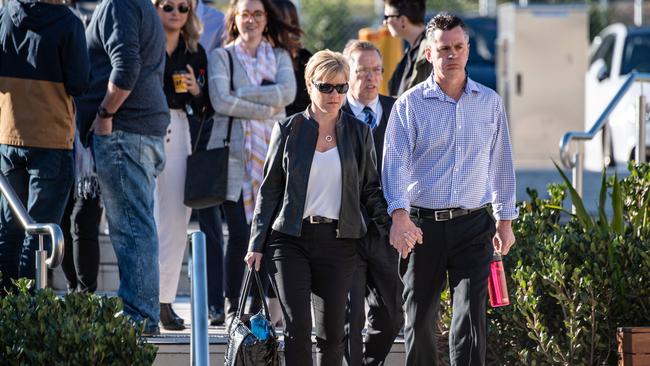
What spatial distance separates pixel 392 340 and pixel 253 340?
0.95m

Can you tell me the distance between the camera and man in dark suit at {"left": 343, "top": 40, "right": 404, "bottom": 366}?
657cm

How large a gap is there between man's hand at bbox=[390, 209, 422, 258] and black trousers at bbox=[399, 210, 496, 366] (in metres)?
0.24

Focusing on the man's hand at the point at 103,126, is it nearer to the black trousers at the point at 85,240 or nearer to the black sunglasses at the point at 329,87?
the black trousers at the point at 85,240

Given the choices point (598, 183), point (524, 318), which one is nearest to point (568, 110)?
point (598, 183)

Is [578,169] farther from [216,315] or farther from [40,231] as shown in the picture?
[40,231]

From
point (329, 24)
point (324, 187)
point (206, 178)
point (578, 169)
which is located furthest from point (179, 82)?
point (329, 24)

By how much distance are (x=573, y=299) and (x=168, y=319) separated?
2.40m

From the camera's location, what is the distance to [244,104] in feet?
25.9

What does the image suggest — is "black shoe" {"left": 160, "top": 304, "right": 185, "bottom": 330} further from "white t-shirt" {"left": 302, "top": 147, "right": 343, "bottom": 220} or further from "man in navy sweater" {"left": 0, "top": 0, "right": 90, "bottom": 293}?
"white t-shirt" {"left": 302, "top": 147, "right": 343, "bottom": 220}

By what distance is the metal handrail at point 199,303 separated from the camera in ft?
17.7

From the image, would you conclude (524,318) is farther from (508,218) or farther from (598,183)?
(598,183)

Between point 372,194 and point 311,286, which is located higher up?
point 372,194

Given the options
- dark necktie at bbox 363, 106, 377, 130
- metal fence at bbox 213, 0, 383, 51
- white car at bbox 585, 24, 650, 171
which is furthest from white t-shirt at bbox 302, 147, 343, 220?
metal fence at bbox 213, 0, 383, 51

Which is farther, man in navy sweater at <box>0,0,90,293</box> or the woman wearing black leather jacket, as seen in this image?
man in navy sweater at <box>0,0,90,293</box>
